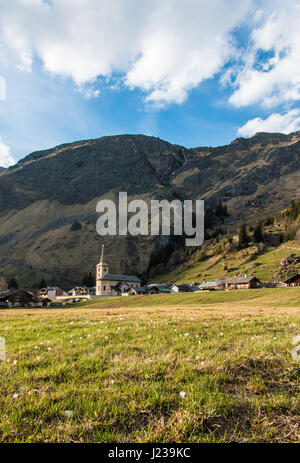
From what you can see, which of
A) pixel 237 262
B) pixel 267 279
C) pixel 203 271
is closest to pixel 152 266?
pixel 203 271

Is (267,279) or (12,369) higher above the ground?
(12,369)

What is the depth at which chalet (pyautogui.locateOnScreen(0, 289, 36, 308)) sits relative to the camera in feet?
327

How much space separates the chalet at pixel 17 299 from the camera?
3922 inches

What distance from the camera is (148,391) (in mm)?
5062

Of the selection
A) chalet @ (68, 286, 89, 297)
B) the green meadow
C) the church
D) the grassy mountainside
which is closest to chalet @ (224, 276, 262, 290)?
the grassy mountainside

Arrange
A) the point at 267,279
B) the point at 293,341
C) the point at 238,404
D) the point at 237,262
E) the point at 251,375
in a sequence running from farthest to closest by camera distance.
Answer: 1. the point at 237,262
2. the point at 267,279
3. the point at 293,341
4. the point at 251,375
5. the point at 238,404

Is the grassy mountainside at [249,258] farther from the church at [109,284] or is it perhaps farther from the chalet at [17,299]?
the chalet at [17,299]

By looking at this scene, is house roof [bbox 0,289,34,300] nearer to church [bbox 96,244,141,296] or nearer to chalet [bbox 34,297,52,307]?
chalet [bbox 34,297,52,307]

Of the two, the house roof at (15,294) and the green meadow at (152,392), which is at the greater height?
the green meadow at (152,392)

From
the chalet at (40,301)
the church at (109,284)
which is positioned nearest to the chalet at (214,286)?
the church at (109,284)

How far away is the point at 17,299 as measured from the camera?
102188 millimetres

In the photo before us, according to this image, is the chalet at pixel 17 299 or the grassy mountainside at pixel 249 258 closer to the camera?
the chalet at pixel 17 299
